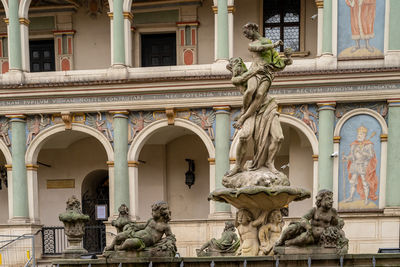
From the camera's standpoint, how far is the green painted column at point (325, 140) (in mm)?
18219

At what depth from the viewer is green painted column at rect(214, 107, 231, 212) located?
61.6 ft

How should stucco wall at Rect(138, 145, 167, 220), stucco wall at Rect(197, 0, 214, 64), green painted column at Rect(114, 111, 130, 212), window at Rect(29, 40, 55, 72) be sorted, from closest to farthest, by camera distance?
green painted column at Rect(114, 111, 130, 212)
stucco wall at Rect(197, 0, 214, 64)
stucco wall at Rect(138, 145, 167, 220)
window at Rect(29, 40, 55, 72)

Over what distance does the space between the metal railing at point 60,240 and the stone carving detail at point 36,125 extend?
310 centimetres

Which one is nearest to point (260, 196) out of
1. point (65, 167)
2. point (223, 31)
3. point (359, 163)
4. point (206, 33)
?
point (359, 163)

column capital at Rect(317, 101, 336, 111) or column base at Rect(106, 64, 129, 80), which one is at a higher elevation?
column base at Rect(106, 64, 129, 80)

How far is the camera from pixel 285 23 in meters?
21.2

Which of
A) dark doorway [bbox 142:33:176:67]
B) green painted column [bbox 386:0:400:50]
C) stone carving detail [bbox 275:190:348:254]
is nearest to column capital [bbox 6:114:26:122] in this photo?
dark doorway [bbox 142:33:176:67]

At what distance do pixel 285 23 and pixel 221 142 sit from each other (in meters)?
5.37

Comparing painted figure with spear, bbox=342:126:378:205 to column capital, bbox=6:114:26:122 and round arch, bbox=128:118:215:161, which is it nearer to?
round arch, bbox=128:118:215:161

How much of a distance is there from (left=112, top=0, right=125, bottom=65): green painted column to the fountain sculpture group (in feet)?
36.2

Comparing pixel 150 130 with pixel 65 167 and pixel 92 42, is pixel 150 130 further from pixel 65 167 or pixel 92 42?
pixel 65 167

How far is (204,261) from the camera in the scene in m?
7.67

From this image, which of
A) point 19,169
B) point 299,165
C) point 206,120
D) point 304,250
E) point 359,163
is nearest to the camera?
point 304,250

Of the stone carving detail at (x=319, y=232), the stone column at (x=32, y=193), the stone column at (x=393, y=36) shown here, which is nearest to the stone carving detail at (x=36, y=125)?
the stone column at (x=32, y=193)
